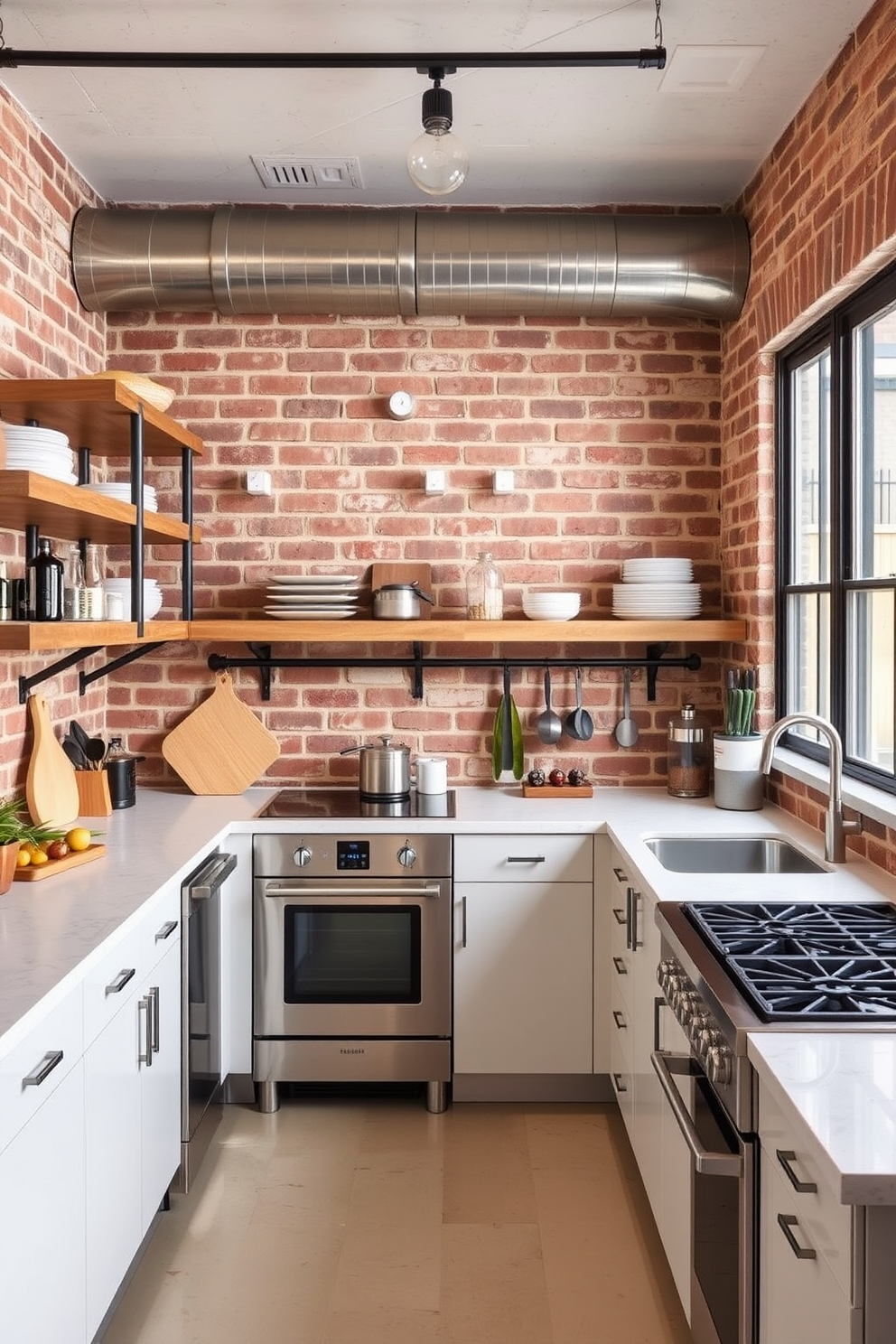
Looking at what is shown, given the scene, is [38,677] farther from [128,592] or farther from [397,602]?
[397,602]

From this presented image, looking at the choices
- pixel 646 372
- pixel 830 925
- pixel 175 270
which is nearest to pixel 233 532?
pixel 175 270

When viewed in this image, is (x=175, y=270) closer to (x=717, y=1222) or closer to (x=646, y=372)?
(x=646, y=372)

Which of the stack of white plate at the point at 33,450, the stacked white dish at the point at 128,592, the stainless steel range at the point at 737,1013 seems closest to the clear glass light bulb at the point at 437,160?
the stack of white plate at the point at 33,450

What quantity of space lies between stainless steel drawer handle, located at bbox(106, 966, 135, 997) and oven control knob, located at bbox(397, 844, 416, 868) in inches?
39.7

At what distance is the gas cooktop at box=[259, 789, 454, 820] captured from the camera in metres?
3.06

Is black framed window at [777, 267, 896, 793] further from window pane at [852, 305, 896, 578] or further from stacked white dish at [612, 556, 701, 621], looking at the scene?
stacked white dish at [612, 556, 701, 621]

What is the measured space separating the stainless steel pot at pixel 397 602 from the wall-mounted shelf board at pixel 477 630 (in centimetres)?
5

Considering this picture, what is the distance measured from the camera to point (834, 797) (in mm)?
2410

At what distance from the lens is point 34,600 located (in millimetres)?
2500

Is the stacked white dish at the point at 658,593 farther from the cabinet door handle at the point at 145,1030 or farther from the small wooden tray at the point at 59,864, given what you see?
the cabinet door handle at the point at 145,1030

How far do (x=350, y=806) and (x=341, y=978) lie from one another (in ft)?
1.68

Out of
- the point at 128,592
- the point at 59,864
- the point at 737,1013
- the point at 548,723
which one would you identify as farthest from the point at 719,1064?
the point at 128,592

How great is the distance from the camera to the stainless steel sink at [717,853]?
2764mm

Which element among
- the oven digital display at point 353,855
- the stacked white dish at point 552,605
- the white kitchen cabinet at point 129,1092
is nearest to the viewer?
the white kitchen cabinet at point 129,1092
